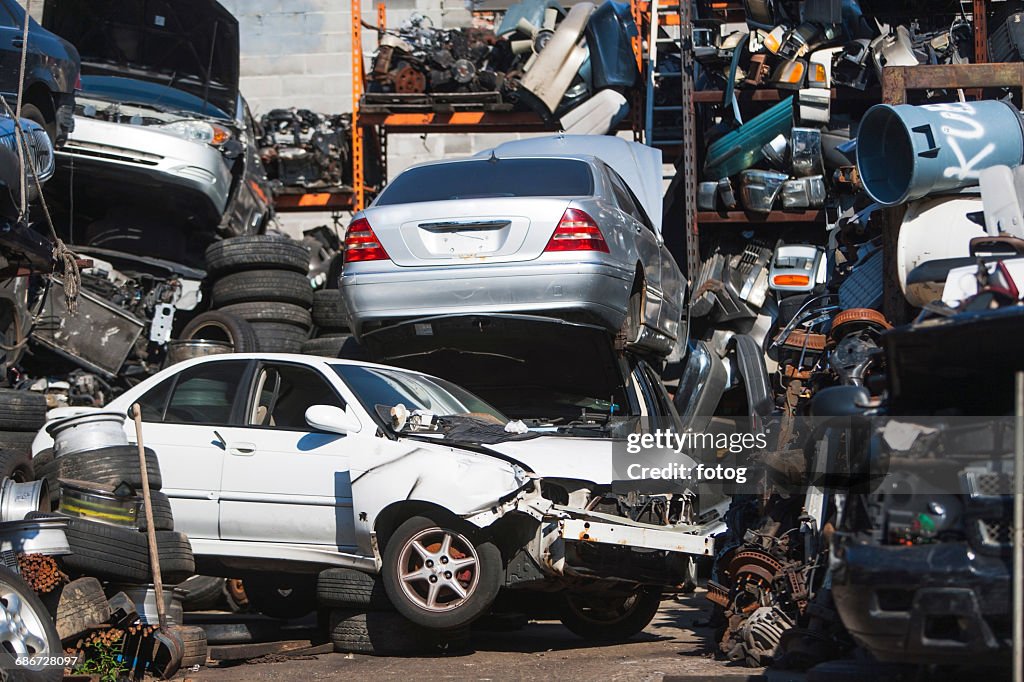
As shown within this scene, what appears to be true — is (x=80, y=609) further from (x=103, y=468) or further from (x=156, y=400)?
(x=156, y=400)

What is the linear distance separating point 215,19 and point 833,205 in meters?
7.17

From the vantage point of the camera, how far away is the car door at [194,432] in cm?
766

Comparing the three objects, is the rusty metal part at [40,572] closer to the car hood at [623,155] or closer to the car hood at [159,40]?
the car hood at [623,155]

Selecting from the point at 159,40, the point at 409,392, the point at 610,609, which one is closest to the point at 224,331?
the point at 409,392

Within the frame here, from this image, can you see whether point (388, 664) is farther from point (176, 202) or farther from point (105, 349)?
point (176, 202)

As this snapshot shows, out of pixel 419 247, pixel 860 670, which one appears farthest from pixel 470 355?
pixel 860 670

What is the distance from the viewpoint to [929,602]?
4.26 meters

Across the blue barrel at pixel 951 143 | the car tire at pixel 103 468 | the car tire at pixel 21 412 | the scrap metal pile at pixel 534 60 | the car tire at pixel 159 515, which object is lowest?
the car tire at pixel 159 515

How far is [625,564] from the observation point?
704 cm

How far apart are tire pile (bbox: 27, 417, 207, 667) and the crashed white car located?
0.52 metres

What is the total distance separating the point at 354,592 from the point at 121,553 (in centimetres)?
131

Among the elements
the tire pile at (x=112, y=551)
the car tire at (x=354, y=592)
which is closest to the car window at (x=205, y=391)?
the tire pile at (x=112, y=551)

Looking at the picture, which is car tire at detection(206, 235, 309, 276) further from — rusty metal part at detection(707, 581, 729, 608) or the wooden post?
rusty metal part at detection(707, 581, 729, 608)

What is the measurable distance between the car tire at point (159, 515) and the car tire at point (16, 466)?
691 mm
